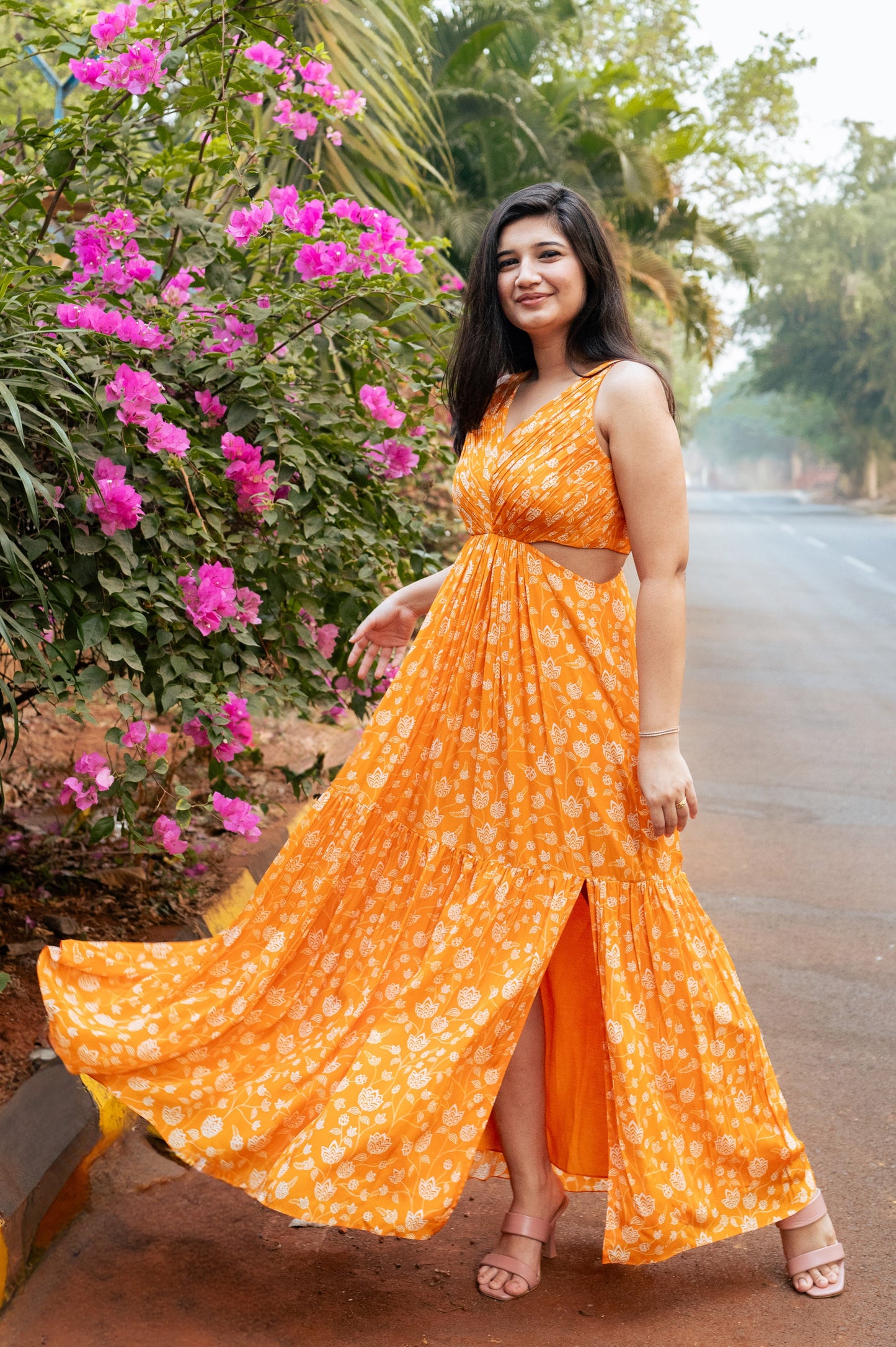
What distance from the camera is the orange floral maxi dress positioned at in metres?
2.32

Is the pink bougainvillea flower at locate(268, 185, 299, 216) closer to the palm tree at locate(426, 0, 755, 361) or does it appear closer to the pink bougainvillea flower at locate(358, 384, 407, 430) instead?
the pink bougainvillea flower at locate(358, 384, 407, 430)

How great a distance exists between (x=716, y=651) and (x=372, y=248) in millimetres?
8137

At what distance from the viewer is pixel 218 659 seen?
9.98 feet

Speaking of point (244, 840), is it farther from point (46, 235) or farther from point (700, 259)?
point (700, 259)

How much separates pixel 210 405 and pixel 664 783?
4.93ft

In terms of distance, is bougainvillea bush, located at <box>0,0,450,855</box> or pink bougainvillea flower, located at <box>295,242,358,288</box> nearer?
bougainvillea bush, located at <box>0,0,450,855</box>

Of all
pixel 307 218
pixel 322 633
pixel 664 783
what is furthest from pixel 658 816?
pixel 307 218

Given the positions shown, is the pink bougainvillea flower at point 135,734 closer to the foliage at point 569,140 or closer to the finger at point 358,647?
the finger at point 358,647

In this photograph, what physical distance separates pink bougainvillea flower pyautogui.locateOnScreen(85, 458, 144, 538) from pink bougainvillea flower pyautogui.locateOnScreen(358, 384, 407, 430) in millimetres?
828

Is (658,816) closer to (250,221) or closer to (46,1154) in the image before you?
(46,1154)

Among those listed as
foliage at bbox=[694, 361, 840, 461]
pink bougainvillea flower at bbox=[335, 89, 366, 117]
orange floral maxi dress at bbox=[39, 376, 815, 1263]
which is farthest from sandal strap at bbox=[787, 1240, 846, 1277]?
foliage at bbox=[694, 361, 840, 461]

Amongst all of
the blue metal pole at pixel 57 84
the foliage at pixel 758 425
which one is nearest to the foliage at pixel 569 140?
the blue metal pole at pixel 57 84

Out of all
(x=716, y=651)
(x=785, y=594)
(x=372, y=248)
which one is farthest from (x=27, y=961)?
(x=785, y=594)

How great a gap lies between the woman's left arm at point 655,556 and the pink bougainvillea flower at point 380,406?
3.72ft
